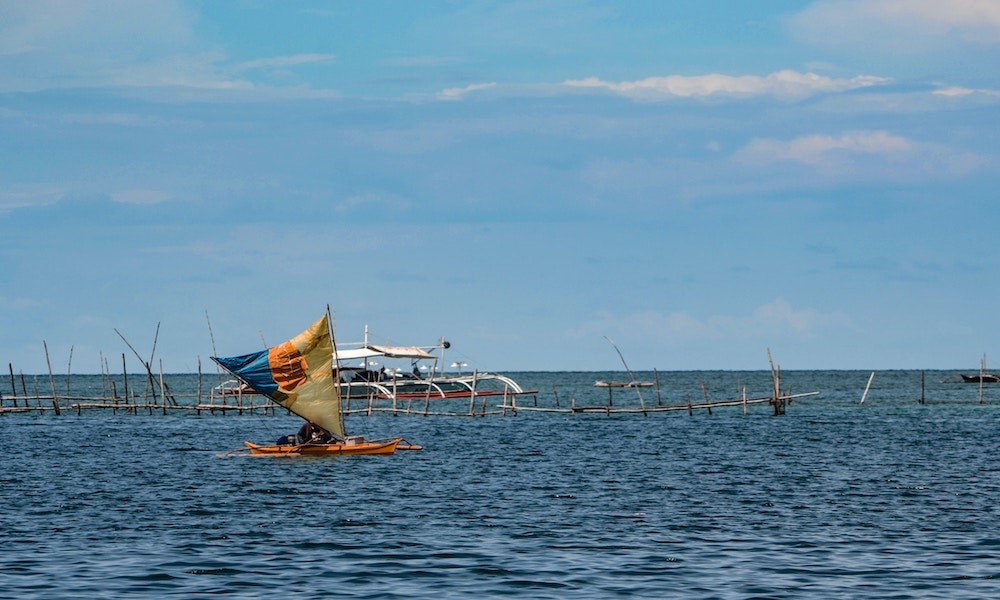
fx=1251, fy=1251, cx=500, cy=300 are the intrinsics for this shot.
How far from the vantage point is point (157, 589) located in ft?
71.4

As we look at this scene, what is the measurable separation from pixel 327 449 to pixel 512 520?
57.2ft

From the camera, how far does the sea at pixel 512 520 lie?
22.5 metres

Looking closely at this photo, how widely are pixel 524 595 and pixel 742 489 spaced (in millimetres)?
17705

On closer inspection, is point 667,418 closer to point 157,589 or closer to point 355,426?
point 355,426

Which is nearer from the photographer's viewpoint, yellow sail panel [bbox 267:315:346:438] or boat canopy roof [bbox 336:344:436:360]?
yellow sail panel [bbox 267:315:346:438]

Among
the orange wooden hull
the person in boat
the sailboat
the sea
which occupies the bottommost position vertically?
the sea

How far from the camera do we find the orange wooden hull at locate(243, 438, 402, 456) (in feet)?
154

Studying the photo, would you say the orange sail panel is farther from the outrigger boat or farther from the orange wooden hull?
the outrigger boat

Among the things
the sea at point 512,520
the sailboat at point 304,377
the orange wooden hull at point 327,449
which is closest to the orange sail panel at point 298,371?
the sailboat at point 304,377

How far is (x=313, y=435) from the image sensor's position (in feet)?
157

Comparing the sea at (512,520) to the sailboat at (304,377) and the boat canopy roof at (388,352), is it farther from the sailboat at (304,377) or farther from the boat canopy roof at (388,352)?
the boat canopy roof at (388,352)

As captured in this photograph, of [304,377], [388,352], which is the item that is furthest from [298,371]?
[388,352]

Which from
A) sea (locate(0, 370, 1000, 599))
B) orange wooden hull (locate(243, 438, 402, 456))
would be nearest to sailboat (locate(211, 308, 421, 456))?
orange wooden hull (locate(243, 438, 402, 456))

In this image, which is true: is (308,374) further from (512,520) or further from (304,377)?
(512,520)
